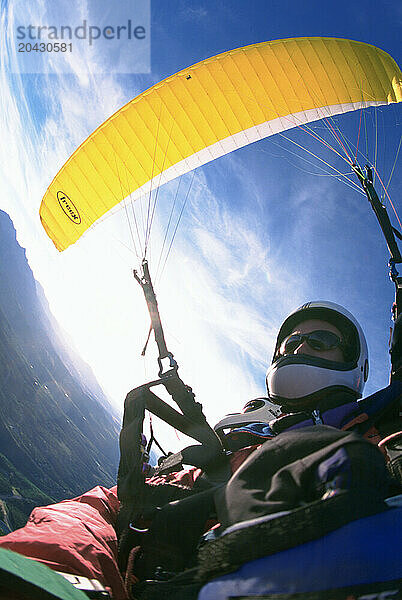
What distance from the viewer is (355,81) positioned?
21.3 ft

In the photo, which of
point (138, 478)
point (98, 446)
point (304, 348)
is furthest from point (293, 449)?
point (98, 446)

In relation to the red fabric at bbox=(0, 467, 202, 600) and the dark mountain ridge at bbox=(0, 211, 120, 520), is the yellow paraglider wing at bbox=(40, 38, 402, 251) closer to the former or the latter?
the red fabric at bbox=(0, 467, 202, 600)

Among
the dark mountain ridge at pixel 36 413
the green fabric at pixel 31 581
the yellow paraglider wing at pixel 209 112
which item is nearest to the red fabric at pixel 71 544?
the green fabric at pixel 31 581

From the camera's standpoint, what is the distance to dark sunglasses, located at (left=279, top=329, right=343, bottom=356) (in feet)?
7.87

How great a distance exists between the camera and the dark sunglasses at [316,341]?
7.87 feet

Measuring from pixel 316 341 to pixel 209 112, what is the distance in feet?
18.1

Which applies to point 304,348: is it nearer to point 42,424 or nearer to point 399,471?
point 399,471

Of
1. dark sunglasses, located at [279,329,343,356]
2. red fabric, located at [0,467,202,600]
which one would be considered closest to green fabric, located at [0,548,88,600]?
red fabric, located at [0,467,202,600]

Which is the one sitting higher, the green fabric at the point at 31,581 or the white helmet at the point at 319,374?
the green fabric at the point at 31,581

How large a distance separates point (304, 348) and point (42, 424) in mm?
79200

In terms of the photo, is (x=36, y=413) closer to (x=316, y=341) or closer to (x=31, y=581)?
(x=316, y=341)

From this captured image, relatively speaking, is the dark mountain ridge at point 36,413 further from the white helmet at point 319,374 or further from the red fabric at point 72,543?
the white helmet at point 319,374

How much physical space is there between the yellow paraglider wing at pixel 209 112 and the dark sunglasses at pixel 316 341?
5.28 m

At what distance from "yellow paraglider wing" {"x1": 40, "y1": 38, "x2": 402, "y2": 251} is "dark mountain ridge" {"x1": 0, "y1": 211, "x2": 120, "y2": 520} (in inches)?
1944
